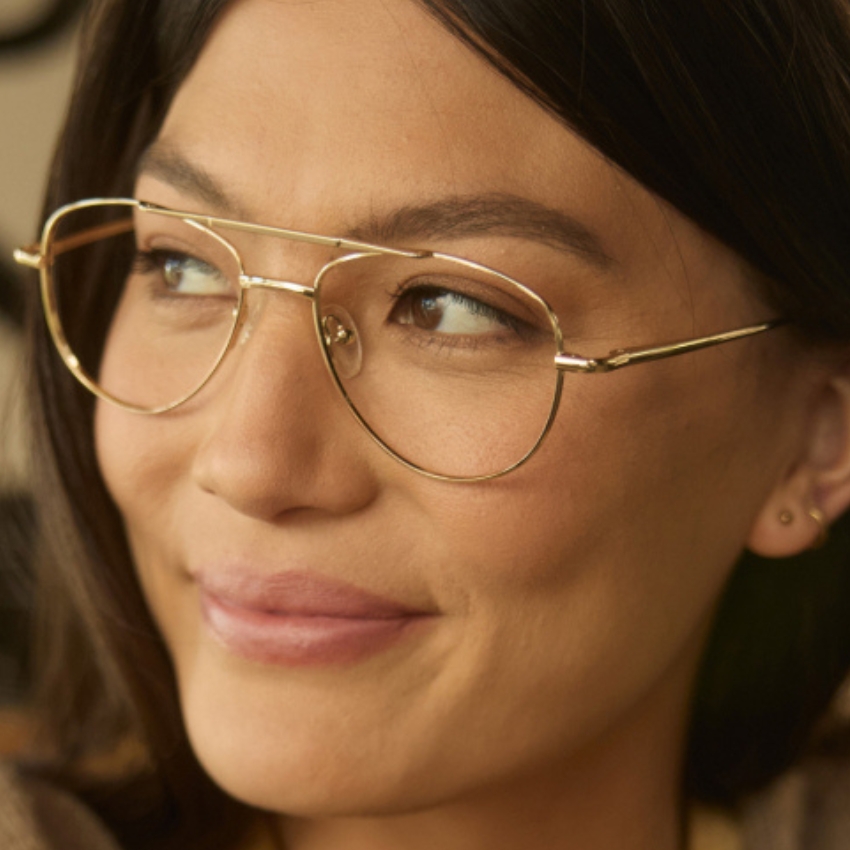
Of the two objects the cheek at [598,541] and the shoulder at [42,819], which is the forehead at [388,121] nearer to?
the cheek at [598,541]

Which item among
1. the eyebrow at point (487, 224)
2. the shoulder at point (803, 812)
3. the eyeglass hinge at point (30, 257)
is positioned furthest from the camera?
the shoulder at point (803, 812)

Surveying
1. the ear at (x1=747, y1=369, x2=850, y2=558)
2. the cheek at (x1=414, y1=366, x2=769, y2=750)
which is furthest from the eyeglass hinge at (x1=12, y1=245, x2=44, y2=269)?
the ear at (x1=747, y1=369, x2=850, y2=558)

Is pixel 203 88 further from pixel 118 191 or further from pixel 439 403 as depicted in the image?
pixel 439 403

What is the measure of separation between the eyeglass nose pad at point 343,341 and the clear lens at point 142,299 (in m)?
0.10

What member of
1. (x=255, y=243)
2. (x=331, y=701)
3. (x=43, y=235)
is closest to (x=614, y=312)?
(x=255, y=243)

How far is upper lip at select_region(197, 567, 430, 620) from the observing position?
123 cm

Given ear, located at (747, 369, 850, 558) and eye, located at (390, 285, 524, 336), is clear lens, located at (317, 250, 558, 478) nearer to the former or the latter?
eye, located at (390, 285, 524, 336)

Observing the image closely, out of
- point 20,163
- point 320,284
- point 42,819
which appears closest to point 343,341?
point 320,284

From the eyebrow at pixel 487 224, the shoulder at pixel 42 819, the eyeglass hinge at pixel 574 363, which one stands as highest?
the eyebrow at pixel 487 224

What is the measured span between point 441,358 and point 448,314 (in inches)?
1.7

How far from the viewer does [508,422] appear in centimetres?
119

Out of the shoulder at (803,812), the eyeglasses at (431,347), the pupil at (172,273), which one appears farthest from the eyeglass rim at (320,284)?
the shoulder at (803,812)

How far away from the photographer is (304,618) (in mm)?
1268

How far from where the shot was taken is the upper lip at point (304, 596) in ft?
4.04
